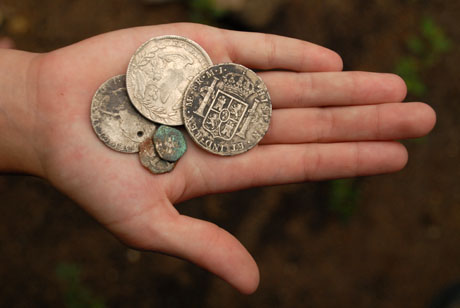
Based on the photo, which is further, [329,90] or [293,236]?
[293,236]

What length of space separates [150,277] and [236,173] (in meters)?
1.78

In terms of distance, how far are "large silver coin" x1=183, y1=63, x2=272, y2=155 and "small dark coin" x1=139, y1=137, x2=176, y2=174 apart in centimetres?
31

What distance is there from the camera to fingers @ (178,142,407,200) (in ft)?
9.61

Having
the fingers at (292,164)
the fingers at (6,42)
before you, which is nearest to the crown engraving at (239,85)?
the fingers at (292,164)

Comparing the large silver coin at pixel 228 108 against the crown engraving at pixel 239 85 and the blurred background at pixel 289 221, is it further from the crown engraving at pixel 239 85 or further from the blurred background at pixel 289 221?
the blurred background at pixel 289 221

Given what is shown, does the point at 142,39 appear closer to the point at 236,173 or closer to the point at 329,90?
the point at 236,173

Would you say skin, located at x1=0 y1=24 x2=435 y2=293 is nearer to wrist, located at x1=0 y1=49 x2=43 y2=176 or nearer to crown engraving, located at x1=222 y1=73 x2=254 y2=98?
wrist, located at x1=0 y1=49 x2=43 y2=176

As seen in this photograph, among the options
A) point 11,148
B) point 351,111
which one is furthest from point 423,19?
point 11,148

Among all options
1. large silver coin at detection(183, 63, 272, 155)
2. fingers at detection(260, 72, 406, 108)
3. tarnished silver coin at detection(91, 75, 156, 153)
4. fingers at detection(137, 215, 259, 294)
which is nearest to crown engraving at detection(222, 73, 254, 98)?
large silver coin at detection(183, 63, 272, 155)

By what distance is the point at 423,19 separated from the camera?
15.9 ft

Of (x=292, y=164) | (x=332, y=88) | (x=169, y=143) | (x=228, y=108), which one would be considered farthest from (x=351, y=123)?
(x=169, y=143)

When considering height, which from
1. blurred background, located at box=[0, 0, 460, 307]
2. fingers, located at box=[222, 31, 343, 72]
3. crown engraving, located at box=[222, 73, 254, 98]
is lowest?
blurred background, located at box=[0, 0, 460, 307]

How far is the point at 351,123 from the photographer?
3064mm

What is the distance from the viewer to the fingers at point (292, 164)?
2.93 meters
